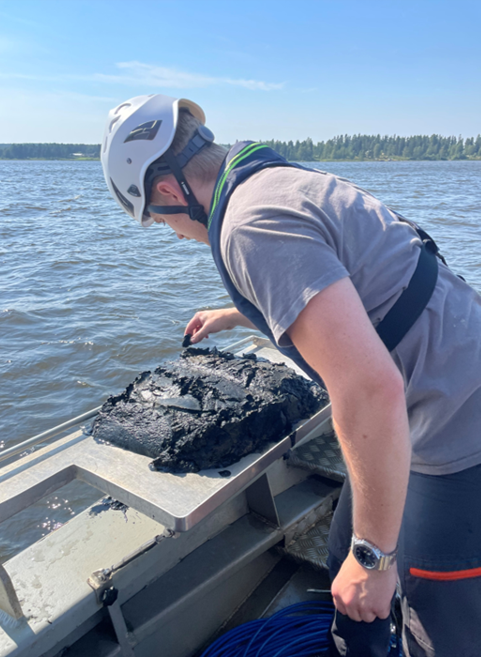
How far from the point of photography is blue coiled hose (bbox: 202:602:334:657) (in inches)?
97.0

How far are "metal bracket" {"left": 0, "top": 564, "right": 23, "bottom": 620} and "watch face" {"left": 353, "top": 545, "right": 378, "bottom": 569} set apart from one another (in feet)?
4.26

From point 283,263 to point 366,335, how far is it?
284 millimetres

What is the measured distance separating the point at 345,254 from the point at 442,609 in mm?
1221

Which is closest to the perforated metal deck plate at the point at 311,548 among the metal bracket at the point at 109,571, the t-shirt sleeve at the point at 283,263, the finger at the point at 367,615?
the metal bracket at the point at 109,571

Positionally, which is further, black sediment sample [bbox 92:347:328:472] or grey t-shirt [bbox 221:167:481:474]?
black sediment sample [bbox 92:347:328:472]

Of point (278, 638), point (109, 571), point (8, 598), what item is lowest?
point (278, 638)

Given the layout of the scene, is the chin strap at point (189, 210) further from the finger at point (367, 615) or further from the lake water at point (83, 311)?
the lake water at point (83, 311)

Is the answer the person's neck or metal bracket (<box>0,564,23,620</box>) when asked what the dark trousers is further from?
metal bracket (<box>0,564,23,620</box>)

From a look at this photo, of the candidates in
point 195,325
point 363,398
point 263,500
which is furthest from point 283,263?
point 263,500

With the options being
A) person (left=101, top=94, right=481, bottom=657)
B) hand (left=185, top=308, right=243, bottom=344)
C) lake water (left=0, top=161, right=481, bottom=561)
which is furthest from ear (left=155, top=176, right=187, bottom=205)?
lake water (left=0, top=161, right=481, bottom=561)

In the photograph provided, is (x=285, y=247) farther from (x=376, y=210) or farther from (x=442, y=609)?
(x=442, y=609)

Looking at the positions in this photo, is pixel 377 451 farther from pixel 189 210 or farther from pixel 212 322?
pixel 212 322

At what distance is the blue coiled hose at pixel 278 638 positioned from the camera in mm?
2463

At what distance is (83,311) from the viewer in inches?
346
